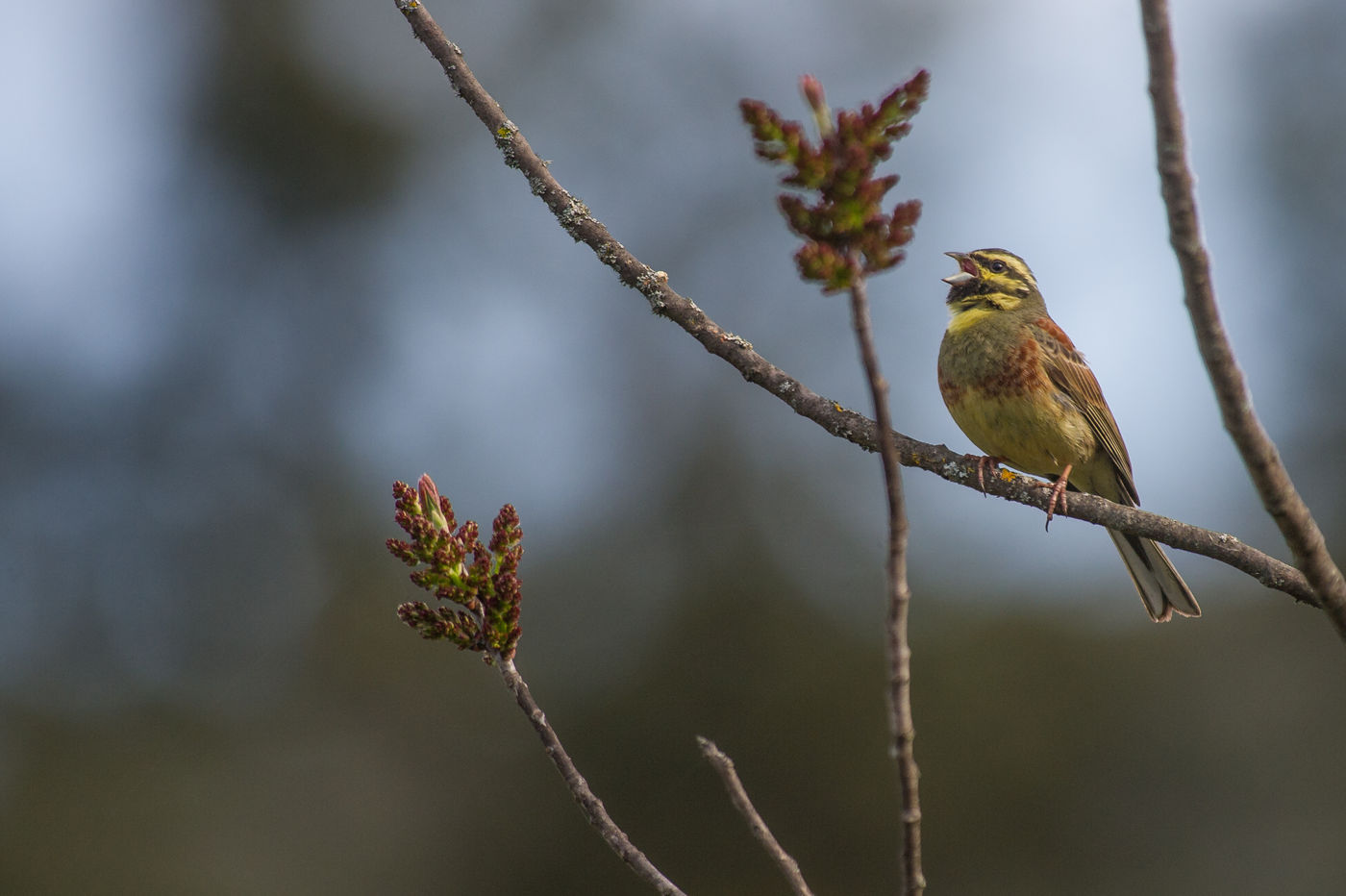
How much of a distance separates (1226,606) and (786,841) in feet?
21.5

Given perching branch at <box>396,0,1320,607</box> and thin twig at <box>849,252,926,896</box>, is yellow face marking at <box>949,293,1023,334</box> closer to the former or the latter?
perching branch at <box>396,0,1320,607</box>

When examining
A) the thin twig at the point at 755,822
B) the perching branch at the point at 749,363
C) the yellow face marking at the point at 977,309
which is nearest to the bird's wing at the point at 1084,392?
the yellow face marking at the point at 977,309

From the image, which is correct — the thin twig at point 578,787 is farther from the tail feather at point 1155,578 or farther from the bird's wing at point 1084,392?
the bird's wing at point 1084,392

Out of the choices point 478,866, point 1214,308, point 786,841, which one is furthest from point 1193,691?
point 1214,308

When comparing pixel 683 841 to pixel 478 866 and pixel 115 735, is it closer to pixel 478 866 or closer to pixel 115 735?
pixel 478 866

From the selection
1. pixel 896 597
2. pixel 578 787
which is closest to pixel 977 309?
pixel 578 787

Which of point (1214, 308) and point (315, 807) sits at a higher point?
point (315, 807)

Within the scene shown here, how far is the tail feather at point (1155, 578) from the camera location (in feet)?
16.8

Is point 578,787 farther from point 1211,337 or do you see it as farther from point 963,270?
point 963,270

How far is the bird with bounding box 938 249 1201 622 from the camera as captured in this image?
518 centimetres

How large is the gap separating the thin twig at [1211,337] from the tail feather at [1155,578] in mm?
2968

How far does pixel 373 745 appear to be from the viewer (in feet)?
42.7

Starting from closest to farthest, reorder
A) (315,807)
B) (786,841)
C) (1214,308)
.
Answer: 1. (1214,308)
2. (786,841)
3. (315,807)

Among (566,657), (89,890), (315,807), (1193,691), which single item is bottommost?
(89,890)
